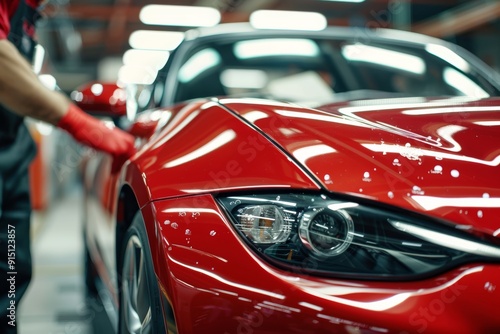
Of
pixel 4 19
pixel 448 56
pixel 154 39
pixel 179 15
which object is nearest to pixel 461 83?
pixel 448 56

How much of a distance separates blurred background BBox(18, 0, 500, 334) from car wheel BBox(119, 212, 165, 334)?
3.30 ft

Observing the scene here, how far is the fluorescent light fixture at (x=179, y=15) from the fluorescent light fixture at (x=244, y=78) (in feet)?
38.3

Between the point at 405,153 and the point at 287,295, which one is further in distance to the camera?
the point at 405,153

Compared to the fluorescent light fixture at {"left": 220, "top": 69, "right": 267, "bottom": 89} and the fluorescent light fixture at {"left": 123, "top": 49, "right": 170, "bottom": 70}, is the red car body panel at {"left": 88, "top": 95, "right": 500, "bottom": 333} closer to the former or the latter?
the fluorescent light fixture at {"left": 220, "top": 69, "right": 267, "bottom": 89}

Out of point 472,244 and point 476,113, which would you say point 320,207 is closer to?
point 472,244

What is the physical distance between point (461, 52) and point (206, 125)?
5.29 feet

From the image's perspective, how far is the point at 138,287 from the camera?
152 centimetres

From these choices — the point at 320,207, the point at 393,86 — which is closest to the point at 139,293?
the point at 320,207

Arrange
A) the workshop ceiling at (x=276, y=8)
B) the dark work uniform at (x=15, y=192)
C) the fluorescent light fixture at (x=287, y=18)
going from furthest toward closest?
1. the fluorescent light fixture at (x=287, y=18)
2. the workshop ceiling at (x=276, y=8)
3. the dark work uniform at (x=15, y=192)

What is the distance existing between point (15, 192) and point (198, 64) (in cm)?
85

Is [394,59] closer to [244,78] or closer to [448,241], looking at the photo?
[244,78]

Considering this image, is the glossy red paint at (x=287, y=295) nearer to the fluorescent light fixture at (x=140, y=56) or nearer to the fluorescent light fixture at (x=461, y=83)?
the fluorescent light fixture at (x=461, y=83)

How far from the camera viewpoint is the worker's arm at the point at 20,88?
1878 mm

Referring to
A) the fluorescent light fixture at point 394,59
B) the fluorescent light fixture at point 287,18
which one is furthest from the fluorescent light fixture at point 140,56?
the fluorescent light fixture at point 394,59
